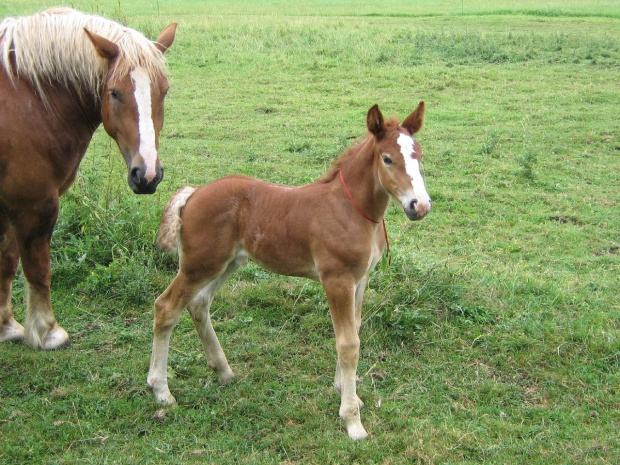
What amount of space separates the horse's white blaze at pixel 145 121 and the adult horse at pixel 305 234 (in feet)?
1.13

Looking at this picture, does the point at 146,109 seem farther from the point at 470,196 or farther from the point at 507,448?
the point at 470,196

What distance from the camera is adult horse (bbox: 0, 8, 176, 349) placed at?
4.15m

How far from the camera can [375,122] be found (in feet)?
12.4

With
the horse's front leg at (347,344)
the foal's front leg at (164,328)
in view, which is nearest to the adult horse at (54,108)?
the foal's front leg at (164,328)

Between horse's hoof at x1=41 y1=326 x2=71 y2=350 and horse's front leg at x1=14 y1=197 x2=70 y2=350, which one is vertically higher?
horse's front leg at x1=14 y1=197 x2=70 y2=350

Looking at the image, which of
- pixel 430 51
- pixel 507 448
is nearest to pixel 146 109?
pixel 507 448

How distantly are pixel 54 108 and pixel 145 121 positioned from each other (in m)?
0.88

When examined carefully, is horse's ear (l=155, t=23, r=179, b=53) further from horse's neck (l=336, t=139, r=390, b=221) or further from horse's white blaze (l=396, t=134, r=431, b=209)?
horse's white blaze (l=396, t=134, r=431, b=209)

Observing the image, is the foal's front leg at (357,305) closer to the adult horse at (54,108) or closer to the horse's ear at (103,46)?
the adult horse at (54,108)

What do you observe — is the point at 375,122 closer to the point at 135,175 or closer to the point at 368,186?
the point at 368,186

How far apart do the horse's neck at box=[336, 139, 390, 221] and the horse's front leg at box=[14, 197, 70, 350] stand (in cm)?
206

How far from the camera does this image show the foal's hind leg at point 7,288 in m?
4.96

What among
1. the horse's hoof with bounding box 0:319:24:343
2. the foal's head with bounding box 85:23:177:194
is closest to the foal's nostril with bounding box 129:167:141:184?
the foal's head with bounding box 85:23:177:194

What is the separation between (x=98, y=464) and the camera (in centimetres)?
364
